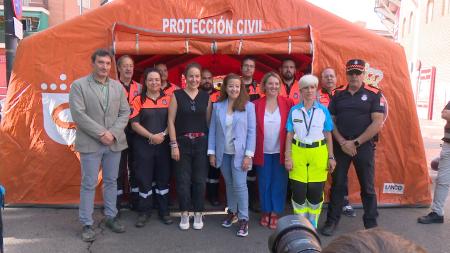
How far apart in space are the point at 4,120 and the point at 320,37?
412 centimetres

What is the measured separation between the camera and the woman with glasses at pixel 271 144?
13.2 feet

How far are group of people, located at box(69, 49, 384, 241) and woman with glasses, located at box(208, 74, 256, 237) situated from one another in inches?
0.4

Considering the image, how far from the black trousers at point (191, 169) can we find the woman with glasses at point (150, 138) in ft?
0.72

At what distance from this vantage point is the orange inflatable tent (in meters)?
4.53

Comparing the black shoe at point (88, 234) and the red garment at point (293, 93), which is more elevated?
the red garment at point (293, 93)

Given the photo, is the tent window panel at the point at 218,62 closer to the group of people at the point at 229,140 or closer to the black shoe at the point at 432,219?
the group of people at the point at 229,140

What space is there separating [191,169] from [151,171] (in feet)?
1.52

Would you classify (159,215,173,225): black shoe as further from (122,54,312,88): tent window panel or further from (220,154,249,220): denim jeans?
(122,54,312,88): tent window panel

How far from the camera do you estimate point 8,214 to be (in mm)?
Answer: 4461

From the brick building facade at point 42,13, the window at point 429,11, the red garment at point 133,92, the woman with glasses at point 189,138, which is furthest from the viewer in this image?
the brick building facade at point 42,13

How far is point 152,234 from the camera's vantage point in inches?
157

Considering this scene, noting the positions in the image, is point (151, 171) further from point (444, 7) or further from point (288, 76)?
point (444, 7)

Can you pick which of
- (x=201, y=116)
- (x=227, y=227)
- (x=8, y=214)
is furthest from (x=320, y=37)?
(x=8, y=214)

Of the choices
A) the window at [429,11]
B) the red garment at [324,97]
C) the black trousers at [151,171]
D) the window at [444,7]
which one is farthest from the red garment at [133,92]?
the window at [429,11]
